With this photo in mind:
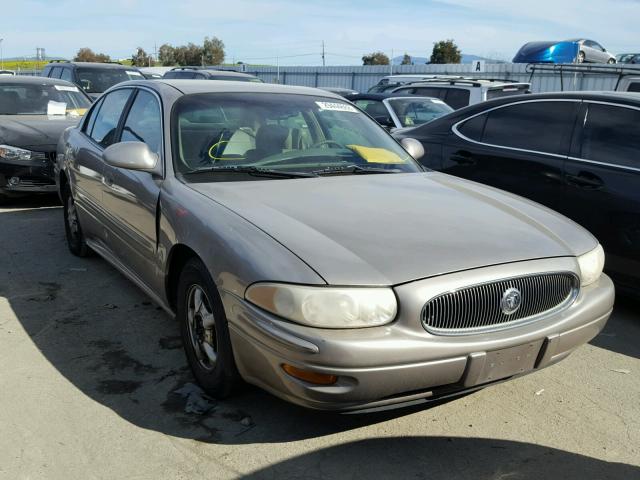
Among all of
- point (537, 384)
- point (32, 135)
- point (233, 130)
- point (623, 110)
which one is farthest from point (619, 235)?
point (32, 135)

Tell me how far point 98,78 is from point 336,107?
10571mm

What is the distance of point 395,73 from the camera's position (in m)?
27.0

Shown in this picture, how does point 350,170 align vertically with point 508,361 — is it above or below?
above

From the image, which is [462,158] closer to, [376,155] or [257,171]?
[376,155]

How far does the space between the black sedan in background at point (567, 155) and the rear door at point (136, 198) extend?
2.78 m

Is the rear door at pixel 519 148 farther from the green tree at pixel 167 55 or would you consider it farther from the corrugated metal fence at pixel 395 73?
the green tree at pixel 167 55

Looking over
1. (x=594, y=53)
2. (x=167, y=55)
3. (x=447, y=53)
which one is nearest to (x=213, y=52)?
(x=167, y=55)

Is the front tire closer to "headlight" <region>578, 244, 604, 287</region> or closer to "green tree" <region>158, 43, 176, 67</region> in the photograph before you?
"headlight" <region>578, 244, 604, 287</region>

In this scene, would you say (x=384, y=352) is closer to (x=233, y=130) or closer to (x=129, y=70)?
(x=233, y=130)

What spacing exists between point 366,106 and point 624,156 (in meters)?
6.51

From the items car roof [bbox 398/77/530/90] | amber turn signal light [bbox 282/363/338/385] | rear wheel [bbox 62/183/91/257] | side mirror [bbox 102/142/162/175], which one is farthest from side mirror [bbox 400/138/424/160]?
car roof [bbox 398/77/530/90]

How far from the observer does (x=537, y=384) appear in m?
3.58

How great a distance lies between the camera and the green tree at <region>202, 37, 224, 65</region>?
54875mm

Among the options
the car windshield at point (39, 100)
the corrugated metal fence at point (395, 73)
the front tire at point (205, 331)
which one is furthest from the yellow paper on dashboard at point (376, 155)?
the corrugated metal fence at point (395, 73)
